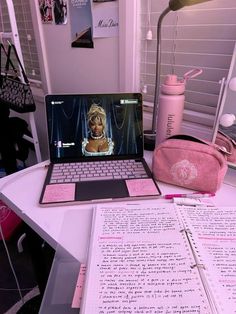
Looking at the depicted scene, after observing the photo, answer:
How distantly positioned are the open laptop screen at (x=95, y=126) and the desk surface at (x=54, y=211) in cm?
12

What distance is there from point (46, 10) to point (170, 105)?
863 millimetres

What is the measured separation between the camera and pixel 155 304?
13.9 inches

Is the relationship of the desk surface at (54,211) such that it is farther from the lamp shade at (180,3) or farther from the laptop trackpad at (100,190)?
the lamp shade at (180,3)

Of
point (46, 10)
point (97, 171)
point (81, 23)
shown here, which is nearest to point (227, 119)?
point (97, 171)

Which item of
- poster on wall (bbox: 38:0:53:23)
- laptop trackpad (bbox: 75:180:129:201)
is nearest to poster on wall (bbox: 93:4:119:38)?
poster on wall (bbox: 38:0:53:23)

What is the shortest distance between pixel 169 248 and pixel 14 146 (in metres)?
1.24

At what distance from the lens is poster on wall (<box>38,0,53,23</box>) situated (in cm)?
116

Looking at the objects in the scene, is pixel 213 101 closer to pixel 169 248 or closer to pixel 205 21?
pixel 205 21

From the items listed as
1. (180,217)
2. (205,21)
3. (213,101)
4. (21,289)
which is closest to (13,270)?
(21,289)

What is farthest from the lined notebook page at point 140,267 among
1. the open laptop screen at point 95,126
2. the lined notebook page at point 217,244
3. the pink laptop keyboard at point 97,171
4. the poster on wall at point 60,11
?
the poster on wall at point 60,11

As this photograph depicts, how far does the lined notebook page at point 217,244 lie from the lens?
0.38 meters

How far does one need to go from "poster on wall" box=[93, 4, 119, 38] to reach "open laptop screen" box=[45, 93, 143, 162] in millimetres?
350

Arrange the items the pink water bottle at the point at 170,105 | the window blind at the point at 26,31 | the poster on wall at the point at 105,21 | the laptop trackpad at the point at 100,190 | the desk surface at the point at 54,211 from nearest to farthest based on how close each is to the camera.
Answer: the desk surface at the point at 54,211 < the laptop trackpad at the point at 100,190 < the pink water bottle at the point at 170,105 < the poster on wall at the point at 105,21 < the window blind at the point at 26,31

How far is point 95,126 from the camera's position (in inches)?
31.1
